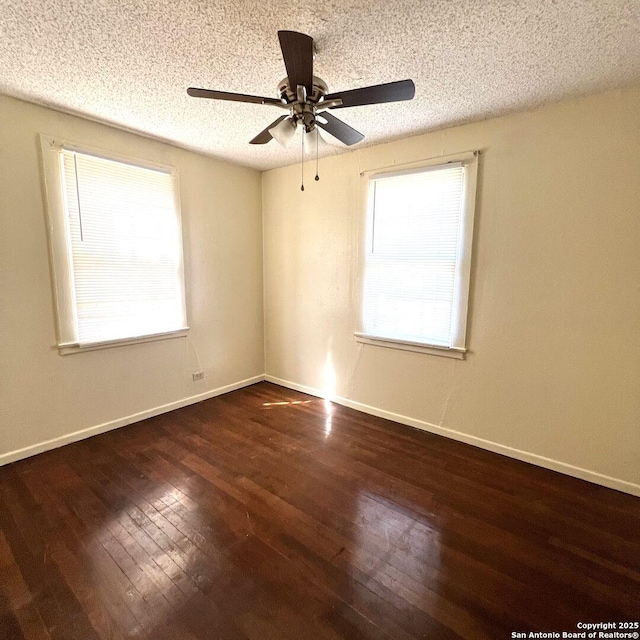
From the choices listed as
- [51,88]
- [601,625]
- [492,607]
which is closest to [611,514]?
[601,625]

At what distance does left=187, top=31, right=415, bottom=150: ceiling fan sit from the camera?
1298 mm

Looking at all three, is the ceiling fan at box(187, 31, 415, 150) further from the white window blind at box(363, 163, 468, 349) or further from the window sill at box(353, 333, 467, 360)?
the window sill at box(353, 333, 467, 360)

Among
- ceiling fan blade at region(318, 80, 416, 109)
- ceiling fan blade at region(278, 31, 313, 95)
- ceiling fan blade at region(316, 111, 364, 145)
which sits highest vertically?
ceiling fan blade at region(278, 31, 313, 95)

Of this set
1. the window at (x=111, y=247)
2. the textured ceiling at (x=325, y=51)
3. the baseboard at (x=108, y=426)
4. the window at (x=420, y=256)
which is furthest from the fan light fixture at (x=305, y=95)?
the baseboard at (x=108, y=426)

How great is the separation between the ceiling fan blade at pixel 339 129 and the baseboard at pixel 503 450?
2.41 meters

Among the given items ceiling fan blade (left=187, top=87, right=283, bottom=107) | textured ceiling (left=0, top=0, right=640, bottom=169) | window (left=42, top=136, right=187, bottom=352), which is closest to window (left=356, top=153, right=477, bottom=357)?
textured ceiling (left=0, top=0, right=640, bottom=169)

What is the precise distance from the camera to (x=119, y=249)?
9.24ft

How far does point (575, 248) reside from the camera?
220 cm

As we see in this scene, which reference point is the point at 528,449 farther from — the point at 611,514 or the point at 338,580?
the point at 338,580

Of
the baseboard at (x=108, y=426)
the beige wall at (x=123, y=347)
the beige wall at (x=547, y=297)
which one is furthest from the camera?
the baseboard at (x=108, y=426)

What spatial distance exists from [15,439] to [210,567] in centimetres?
195

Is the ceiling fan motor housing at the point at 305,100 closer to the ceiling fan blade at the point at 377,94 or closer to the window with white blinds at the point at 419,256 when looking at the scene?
the ceiling fan blade at the point at 377,94

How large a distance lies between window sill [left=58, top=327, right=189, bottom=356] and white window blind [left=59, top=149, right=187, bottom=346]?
3 centimetres

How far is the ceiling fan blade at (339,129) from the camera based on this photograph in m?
1.75
